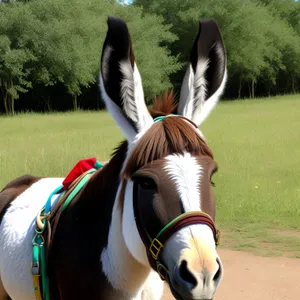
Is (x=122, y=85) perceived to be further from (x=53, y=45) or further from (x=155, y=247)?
(x=53, y=45)

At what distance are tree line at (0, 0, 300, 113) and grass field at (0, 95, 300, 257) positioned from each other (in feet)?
38.4

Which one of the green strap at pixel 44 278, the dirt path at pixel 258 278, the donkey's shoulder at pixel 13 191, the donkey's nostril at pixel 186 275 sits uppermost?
the donkey's nostril at pixel 186 275

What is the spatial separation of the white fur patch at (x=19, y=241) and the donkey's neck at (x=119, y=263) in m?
0.69

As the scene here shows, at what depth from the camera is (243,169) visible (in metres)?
11.9

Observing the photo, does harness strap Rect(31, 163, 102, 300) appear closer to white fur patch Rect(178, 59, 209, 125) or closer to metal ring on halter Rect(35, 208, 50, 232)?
metal ring on halter Rect(35, 208, 50, 232)

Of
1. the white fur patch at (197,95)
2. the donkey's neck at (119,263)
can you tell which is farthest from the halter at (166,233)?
the white fur patch at (197,95)

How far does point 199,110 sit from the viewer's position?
2.17m

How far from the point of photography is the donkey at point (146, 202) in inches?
67.6

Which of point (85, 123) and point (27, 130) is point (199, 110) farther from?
point (85, 123)

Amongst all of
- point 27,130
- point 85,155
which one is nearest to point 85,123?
point 27,130

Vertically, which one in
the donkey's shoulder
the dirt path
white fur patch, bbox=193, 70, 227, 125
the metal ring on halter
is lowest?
the dirt path

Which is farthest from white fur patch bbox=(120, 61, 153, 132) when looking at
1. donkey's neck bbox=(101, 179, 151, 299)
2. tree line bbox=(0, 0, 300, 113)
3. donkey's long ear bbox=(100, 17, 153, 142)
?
tree line bbox=(0, 0, 300, 113)

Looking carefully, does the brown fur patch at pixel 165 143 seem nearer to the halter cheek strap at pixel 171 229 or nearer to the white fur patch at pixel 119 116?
the white fur patch at pixel 119 116

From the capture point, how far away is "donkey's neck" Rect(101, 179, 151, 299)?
84.9 inches
